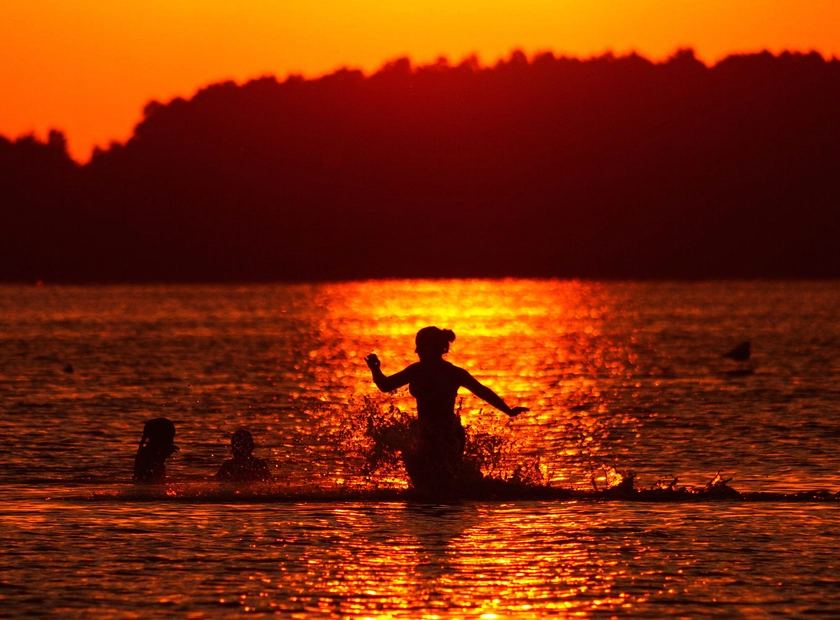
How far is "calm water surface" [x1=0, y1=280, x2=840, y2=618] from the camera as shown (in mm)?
11578

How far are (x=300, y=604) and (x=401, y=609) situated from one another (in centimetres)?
76

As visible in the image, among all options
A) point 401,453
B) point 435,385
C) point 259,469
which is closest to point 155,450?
point 259,469

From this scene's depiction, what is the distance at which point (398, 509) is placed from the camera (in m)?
15.7

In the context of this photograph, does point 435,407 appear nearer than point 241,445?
Yes

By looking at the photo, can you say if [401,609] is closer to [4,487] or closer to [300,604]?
[300,604]

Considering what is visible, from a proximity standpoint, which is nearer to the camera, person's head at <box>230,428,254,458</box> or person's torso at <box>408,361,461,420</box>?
person's torso at <box>408,361,461,420</box>

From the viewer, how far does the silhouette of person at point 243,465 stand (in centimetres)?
1811

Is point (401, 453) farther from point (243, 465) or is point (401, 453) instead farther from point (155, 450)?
point (155, 450)

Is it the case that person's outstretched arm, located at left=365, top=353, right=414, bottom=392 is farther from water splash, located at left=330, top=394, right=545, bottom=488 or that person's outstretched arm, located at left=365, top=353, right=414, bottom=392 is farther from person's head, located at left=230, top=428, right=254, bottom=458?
person's head, located at left=230, top=428, right=254, bottom=458

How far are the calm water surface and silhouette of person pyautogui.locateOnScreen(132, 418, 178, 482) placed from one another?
0.36m

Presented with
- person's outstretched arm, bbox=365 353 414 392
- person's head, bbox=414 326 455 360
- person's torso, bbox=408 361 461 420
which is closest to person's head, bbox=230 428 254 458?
person's torso, bbox=408 361 461 420

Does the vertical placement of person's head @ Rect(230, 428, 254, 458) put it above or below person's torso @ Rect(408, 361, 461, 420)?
below

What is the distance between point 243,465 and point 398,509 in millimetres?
3048

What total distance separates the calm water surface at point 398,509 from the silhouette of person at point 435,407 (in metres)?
0.75
